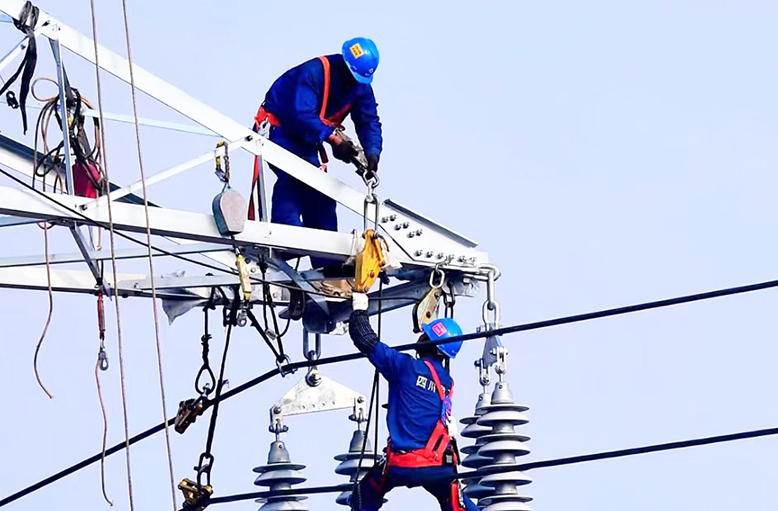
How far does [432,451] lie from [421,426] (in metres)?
0.22

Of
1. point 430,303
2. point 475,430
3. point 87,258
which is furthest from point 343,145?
point 475,430

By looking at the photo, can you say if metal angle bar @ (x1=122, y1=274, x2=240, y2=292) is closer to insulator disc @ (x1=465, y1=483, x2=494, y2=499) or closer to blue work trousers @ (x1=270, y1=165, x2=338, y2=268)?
blue work trousers @ (x1=270, y1=165, x2=338, y2=268)

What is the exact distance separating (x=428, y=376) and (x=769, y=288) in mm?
3647

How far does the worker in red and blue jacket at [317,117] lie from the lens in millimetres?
18188

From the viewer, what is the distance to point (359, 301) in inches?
702

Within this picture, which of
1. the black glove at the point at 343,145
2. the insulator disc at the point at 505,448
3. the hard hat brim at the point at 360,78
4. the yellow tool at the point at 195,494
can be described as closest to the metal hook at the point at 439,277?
the black glove at the point at 343,145

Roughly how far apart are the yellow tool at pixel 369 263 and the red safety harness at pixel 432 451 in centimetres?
87

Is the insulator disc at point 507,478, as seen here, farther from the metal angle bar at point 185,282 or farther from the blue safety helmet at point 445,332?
the metal angle bar at point 185,282

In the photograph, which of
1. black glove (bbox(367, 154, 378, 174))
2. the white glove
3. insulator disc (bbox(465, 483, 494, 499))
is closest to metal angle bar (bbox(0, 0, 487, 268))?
black glove (bbox(367, 154, 378, 174))

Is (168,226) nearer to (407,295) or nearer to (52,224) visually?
(52,224)

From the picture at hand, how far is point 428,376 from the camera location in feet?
59.4

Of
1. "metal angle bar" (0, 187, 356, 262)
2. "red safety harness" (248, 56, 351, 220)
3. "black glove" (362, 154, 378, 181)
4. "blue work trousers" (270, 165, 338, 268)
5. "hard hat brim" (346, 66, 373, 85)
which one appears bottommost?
"metal angle bar" (0, 187, 356, 262)

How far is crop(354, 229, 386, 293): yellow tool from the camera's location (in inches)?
699

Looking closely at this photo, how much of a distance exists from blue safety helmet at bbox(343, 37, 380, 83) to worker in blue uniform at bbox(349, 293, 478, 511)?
85.1 inches
